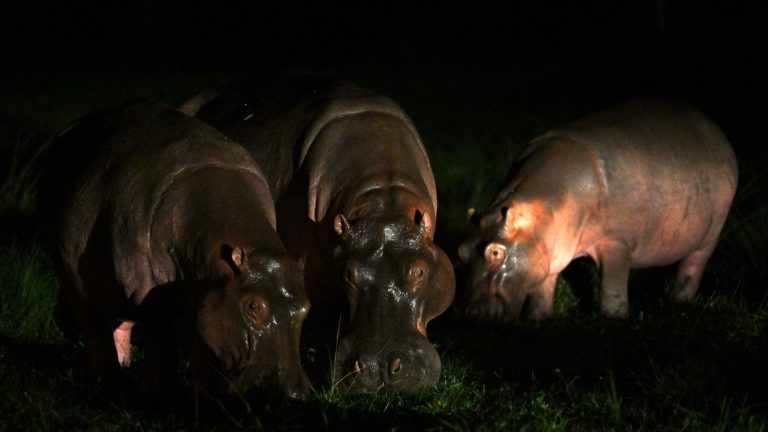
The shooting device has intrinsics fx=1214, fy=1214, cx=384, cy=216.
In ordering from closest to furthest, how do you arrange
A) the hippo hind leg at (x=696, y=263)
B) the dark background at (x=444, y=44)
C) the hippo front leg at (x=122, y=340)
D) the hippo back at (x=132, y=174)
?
the hippo back at (x=132, y=174)
the hippo front leg at (x=122, y=340)
the hippo hind leg at (x=696, y=263)
the dark background at (x=444, y=44)

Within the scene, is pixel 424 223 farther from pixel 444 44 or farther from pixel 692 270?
pixel 444 44

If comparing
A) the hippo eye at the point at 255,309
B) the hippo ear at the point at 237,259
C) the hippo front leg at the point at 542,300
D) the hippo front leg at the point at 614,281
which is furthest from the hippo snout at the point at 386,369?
the hippo front leg at the point at 614,281

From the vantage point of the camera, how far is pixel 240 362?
488 cm

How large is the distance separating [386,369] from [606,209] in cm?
262

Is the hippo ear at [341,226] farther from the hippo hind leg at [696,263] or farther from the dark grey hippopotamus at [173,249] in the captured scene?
the hippo hind leg at [696,263]

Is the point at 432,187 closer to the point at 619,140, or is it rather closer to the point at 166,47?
the point at 619,140

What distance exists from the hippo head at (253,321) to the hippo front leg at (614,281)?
311 centimetres

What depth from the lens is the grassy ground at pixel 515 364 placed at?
504 centimetres

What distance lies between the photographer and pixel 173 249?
17.1ft

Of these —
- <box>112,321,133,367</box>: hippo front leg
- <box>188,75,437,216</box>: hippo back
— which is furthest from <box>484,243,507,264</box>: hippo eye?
<box>112,321,133,367</box>: hippo front leg

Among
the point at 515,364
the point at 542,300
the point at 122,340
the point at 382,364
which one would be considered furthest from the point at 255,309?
the point at 542,300

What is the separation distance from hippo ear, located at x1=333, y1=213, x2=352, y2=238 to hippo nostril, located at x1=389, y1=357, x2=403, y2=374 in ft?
2.13

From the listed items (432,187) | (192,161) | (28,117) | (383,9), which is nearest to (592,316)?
(432,187)

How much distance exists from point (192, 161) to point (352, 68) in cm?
1193
